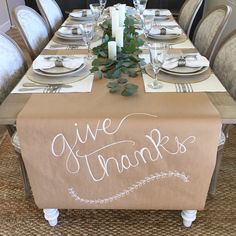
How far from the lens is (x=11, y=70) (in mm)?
1477

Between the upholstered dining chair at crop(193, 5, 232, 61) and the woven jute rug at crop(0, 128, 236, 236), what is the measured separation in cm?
86

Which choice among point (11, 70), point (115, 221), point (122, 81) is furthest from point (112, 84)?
point (115, 221)

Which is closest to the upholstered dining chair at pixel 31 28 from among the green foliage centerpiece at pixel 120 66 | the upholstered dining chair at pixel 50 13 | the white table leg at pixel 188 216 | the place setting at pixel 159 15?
the upholstered dining chair at pixel 50 13

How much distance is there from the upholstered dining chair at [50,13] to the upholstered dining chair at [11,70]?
77 centimetres

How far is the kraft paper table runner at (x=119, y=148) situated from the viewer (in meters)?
1.04

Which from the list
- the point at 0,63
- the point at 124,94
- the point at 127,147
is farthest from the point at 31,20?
the point at 127,147

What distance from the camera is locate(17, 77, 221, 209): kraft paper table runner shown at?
1039mm

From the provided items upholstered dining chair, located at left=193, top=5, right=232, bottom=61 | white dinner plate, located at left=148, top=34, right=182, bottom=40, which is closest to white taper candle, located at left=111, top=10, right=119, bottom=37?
white dinner plate, located at left=148, top=34, right=182, bottom=40

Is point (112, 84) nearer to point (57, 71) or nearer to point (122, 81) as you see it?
point (122, 81)

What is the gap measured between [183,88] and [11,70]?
2.78 feet

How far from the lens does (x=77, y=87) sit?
1.23 metres

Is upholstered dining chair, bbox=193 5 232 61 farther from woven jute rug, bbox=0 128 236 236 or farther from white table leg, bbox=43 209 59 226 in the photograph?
white table leg, bbox=43 209 59 226

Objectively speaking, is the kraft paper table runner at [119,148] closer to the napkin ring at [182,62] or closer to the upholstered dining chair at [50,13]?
the napkin ring at [182,62]

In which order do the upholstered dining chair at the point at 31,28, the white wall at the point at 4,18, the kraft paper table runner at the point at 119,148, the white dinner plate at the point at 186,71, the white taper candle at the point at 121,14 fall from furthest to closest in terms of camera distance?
the white wall at the point at 4,18 < the upholstered dining chair at the point at 31,28 < the white taper candle at the point at 121,14 < the white dinner plate at the point at 186,71 < the kraft paper table runner at the point at 119,148
